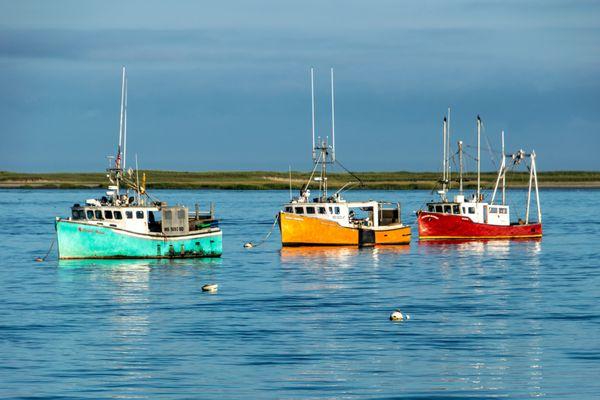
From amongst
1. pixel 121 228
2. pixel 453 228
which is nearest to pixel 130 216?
pixel 121 228

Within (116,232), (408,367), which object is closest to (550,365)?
(408,367)

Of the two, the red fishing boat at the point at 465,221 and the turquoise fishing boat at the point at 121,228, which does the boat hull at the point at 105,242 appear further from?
the red fishing boat at the point at 465,221

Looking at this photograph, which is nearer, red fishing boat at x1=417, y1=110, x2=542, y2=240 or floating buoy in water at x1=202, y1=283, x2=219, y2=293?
floating buoy in water at x1=202, y1=283, x2=219, y2=293

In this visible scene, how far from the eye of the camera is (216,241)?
68938 millimetres

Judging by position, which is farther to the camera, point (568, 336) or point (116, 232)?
point (116, 232)

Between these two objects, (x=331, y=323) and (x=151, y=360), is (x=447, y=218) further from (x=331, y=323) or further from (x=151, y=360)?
(x=151, y=360)

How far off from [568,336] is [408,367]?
26.0ft

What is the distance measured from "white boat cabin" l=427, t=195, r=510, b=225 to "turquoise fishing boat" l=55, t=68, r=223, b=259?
29090 millimetres

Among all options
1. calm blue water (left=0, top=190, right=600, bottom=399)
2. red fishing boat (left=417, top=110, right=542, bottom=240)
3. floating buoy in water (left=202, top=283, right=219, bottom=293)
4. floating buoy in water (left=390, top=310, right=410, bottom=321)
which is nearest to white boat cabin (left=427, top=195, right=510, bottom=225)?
red fishing boat (left=417, top=110, right=542, bottom=240)

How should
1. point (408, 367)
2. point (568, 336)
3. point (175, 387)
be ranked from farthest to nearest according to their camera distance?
point (568, 336)
point (408, 367)
point (175, 387)

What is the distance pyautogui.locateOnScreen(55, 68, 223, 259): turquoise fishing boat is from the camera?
63938 mm

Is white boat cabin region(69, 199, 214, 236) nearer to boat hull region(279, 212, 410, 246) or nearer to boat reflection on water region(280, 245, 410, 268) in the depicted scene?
boat reflection on water region(280, 245, 410, 268)

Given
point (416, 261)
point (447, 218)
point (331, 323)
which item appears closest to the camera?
point (331, 323)

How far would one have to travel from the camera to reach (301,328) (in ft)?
137
